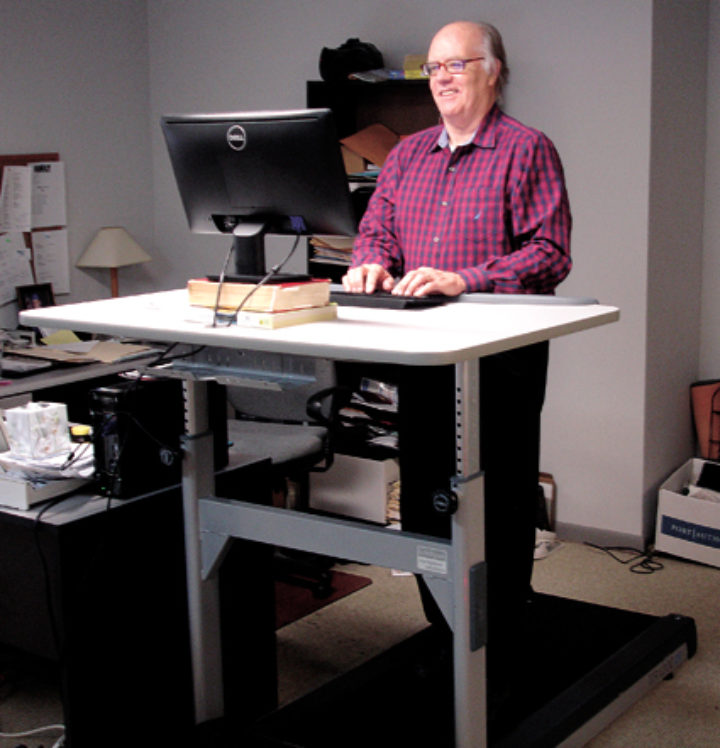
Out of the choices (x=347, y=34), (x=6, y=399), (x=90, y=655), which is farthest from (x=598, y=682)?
(x=347, y=34)

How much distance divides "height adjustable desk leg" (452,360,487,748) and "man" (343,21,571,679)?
517 millimetres

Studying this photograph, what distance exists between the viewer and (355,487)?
13.3 feet

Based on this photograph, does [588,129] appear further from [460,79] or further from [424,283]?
[424,283]

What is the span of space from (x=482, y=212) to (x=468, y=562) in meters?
1.03

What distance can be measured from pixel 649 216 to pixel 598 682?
5.62 ft

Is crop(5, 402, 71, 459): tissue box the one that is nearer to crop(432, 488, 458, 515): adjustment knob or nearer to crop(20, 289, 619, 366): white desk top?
crop(20, 289, 619, 366): white desk top

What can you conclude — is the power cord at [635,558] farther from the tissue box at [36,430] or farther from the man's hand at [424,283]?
the tissue box at [36,430]

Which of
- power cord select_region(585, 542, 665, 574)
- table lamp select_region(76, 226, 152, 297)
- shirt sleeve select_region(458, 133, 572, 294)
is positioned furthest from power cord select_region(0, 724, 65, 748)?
table lamp select_region(76, 226, 152, 297)

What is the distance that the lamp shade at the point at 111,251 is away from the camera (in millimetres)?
4586

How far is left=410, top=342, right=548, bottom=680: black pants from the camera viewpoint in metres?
2.51

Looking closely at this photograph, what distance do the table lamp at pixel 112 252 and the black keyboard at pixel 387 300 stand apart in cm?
253

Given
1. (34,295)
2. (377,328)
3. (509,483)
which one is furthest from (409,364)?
(34,295)

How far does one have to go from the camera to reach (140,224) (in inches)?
195

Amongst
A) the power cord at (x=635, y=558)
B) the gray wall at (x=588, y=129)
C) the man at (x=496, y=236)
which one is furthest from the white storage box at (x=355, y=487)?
the man at (x=496, y=236)
